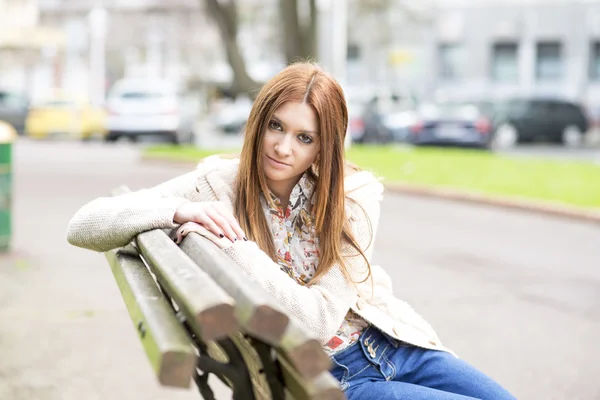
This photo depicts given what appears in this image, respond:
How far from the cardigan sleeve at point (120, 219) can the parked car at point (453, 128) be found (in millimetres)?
23273

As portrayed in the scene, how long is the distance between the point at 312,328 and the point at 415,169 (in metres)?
14.8

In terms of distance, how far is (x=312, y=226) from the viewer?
293 cm

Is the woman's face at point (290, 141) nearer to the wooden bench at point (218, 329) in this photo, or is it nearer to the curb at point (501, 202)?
the wooden bench at point (218, 329)

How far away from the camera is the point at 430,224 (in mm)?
11742

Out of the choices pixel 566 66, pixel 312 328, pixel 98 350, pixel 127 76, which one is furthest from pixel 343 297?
pixel 127 76

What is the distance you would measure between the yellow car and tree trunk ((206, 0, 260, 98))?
35.0 ft

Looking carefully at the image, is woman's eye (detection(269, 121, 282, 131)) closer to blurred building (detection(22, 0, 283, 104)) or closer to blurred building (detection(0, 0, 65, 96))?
blurred building (detection(0, 0, 65, 96))

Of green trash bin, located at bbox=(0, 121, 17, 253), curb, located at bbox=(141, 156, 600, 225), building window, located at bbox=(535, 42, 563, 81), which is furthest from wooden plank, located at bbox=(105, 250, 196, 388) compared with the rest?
building window, located at bbox=(535, 42, 563, 81)

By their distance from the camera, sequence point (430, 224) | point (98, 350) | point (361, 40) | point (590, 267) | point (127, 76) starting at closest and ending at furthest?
point (98, 350) < point (590, 267) < point (430, 224) < point (361, 40) < point (127, 76)

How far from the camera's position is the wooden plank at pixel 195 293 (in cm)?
173

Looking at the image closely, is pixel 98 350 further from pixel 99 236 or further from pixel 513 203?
pixel 513 203

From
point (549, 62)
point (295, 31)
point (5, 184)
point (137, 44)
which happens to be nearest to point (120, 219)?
point (5, 184)

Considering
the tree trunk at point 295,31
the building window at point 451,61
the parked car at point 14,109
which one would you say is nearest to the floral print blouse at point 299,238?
the tree trunk at point 295,31

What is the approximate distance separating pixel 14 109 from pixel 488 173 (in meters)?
21.0
